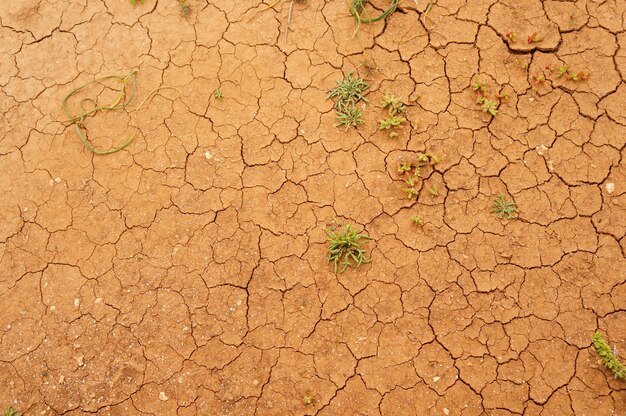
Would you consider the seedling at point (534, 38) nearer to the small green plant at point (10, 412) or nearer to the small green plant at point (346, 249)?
the small green plant at point (346, 249)

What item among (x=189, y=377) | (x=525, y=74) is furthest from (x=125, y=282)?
A: (x=525, y=74)

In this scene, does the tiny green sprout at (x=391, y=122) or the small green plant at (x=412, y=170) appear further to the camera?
the tiny green sprout at (x=391, y=122)

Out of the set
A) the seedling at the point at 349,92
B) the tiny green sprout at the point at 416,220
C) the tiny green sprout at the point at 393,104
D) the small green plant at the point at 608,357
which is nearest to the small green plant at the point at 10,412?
the tiny green sprout at the point at 416,220

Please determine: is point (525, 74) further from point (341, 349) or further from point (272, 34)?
point (341, 349)

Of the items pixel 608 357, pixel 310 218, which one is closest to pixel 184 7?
pixel 310 218

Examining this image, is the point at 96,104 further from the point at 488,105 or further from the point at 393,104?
the point at 488,105

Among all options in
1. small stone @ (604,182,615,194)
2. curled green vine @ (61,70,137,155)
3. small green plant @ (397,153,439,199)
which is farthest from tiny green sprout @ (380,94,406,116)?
curled green vine @ (61,70,137,155)

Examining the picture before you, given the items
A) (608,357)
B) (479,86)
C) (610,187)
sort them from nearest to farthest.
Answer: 1. (608,357)
2. (610,187)
3. (479,86)
